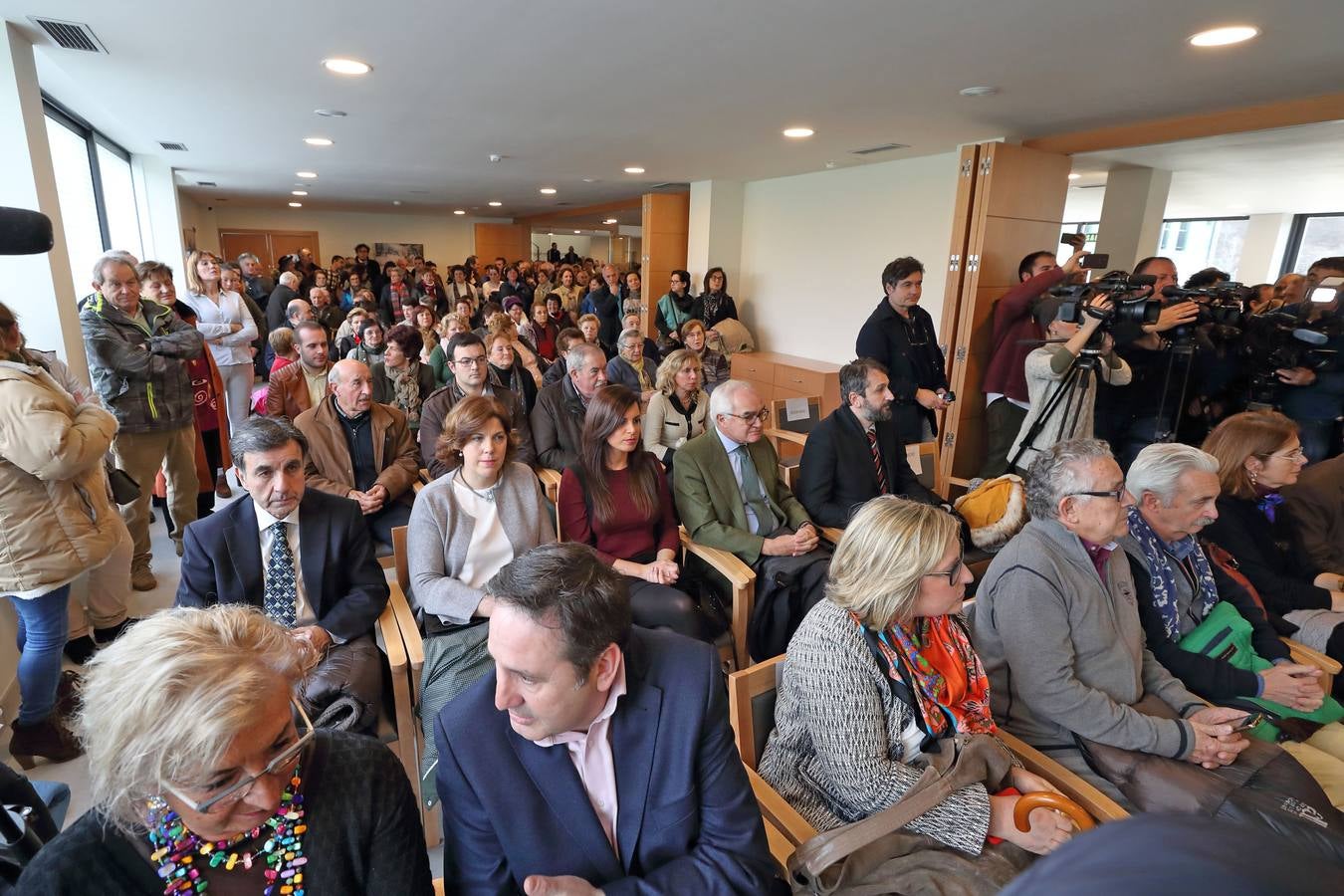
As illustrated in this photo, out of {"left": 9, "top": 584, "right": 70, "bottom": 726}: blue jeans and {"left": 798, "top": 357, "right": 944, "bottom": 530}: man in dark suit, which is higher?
{"left": 798, "top": 357, "right": 944, "bottom": 530}: man in dark suit

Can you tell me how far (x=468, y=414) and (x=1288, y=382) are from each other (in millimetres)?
3903

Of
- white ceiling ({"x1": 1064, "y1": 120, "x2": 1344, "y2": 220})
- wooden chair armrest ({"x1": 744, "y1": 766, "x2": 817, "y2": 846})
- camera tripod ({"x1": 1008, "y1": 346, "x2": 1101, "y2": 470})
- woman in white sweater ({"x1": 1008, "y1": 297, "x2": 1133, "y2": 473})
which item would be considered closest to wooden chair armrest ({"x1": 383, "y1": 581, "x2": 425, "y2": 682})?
wooden chair armrest ({"x1": 744, "y1": 766, "x2": 817, "y2": 846})

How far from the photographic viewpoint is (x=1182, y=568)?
210 cm

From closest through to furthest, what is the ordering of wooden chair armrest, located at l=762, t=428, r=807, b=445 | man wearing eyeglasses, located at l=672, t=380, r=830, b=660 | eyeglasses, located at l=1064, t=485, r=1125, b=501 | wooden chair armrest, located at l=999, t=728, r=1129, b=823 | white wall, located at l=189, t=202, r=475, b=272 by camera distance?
wooden chair armrest, located at l=999, t=728, r=1129, b=823 → eyeglasses, located at l=1064, t=485, r=1125, b=501 → man wearing eyeglasses, located at l=672, t=380, r=830, b=660 → wooden chair armrest, located at l=762, t=428, r=807, b=445 → white wall, located at l=189, t=202, r=475, b=272

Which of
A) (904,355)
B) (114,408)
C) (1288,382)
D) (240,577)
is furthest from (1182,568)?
(114,408)

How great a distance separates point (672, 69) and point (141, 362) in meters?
2.67

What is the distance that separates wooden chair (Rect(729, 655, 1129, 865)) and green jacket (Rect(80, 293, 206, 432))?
3.00m

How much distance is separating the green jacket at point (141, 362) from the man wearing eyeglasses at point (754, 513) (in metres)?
2.36

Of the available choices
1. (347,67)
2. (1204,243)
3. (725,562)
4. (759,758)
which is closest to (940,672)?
(759,758)

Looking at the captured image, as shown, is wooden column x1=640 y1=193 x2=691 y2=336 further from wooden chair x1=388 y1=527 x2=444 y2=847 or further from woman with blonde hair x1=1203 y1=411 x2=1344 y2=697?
wooden chair x1=388 y1=527 x2=444 y2=847

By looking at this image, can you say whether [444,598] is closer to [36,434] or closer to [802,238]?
[36,434]

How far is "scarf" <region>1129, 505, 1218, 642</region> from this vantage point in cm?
201

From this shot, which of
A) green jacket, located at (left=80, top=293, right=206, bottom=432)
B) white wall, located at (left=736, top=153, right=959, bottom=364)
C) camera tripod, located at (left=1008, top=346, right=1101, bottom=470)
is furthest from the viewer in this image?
white wall, located at (left=736, top=153, right=959, bottom=364)

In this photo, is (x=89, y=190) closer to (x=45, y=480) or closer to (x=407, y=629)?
(x=45, y=480)
